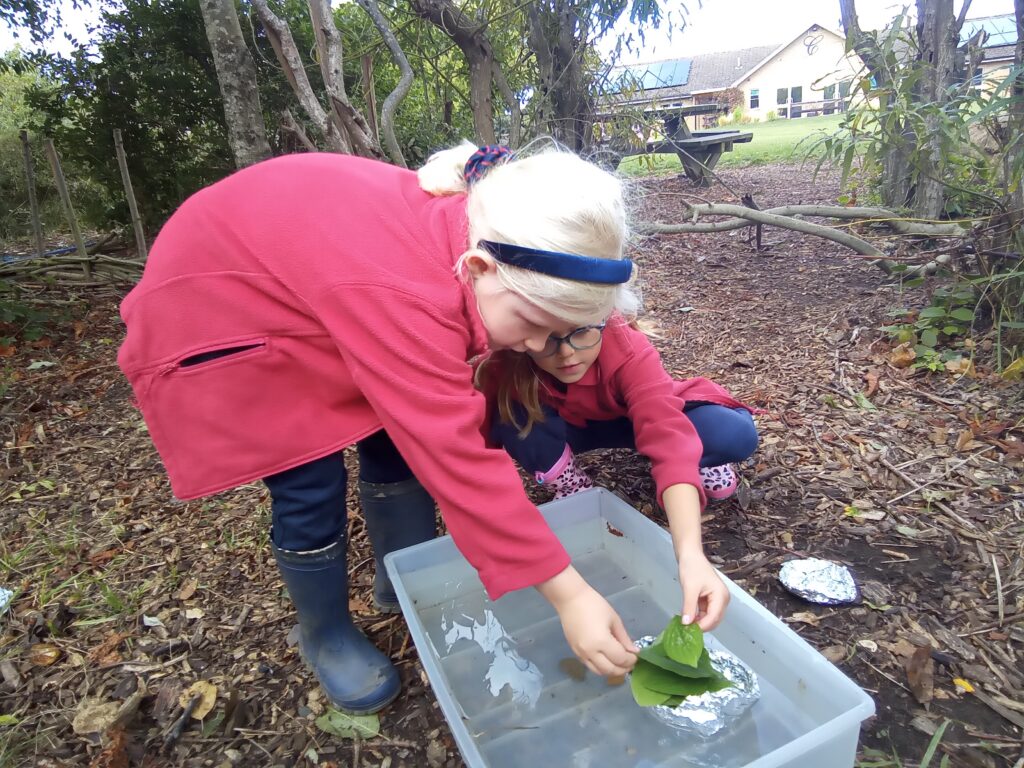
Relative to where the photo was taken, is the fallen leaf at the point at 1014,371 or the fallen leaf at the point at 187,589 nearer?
the fallen leaf at the point at 187,589

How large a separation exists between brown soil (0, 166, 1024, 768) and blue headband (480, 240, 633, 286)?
519 millimetres

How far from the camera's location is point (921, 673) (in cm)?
120

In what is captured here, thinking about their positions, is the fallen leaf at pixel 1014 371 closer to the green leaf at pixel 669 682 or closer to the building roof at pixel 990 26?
the building roof at pixel 990 26

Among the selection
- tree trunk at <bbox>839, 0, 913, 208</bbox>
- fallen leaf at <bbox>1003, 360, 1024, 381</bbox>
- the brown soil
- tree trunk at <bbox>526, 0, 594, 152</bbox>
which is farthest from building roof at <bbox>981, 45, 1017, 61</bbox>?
tree trunk at <bbox>526, 0, 594, 152</bbox>

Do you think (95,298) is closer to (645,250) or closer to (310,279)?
(645,250)

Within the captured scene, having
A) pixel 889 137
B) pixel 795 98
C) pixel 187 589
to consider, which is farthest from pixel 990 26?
pixel 795 98

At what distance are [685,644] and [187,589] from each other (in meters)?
1.20

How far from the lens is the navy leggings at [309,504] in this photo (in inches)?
45.7

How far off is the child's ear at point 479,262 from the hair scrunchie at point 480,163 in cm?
20

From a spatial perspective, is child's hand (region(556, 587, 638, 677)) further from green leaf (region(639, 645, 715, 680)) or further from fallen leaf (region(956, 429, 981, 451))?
fallen leaf (region(956, 429, 981, 451))

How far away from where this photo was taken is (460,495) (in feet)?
3.18

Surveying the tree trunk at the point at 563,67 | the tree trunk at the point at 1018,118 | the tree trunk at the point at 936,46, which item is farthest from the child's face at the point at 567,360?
the tree trunk at the point at 563,67

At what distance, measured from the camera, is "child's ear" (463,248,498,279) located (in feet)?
3.26

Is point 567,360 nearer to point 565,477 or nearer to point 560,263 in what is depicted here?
point 560,263
